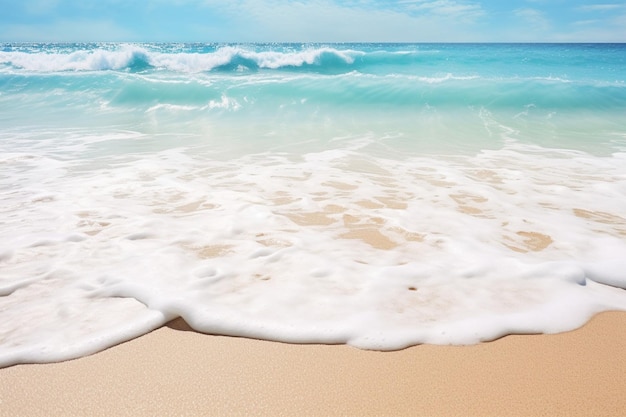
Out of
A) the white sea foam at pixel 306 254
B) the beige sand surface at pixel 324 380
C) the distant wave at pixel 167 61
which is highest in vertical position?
the distant wave at pixel 167 61

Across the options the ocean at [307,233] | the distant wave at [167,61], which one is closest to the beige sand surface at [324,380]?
the ocean at [307,233]

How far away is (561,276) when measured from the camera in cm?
249

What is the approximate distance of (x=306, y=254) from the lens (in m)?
2.81

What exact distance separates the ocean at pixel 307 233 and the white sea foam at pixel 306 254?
14 mm

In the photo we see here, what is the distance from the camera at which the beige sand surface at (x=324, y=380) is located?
5.06 feet

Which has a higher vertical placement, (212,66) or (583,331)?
(212,66)

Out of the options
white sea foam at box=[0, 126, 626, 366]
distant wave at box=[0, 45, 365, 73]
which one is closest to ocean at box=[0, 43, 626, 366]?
white sea foam at box=[0, 126, 626, 366]

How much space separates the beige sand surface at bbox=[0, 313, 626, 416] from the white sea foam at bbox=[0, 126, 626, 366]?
0.33 ft

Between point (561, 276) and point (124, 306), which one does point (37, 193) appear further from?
point (561, 276)

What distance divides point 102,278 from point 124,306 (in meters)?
0.37

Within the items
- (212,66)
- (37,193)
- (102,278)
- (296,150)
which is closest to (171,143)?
(296,150)

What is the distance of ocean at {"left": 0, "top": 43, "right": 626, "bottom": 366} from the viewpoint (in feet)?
6.87

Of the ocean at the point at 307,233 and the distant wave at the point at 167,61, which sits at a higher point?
the distant wave at the point at 167,61

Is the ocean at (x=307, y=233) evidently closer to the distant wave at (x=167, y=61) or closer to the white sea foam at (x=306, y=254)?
the white sea foam at (x=306, y=254)
